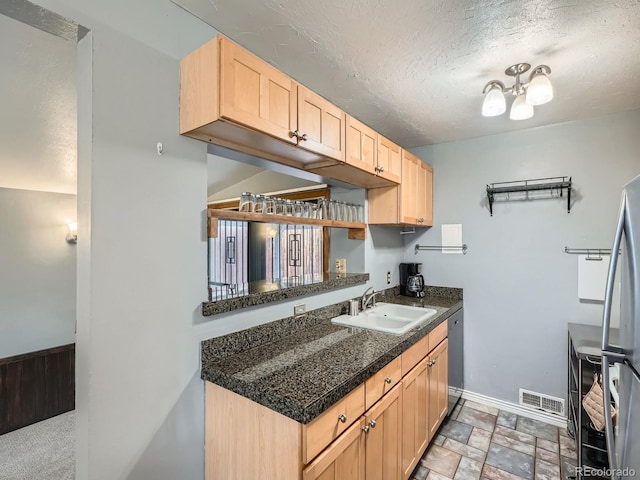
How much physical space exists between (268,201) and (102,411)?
1.16 metres

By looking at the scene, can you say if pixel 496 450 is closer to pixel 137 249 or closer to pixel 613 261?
pixel 613 261

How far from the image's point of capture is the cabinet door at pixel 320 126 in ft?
4.93

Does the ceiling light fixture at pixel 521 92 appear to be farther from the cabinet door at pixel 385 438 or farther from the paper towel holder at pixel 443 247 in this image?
the cabinet door at pixel 385 438

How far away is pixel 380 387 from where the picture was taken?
4.86 ft

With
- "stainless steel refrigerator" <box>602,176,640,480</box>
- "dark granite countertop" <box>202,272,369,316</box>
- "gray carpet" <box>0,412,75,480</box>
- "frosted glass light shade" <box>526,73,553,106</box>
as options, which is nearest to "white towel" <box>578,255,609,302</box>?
"frosted glass light shade" <box>526,73,553,106</box>

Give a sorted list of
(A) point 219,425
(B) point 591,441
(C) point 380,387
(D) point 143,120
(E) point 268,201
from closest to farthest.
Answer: (D) point 143,120
(A) point 219,425
(C) point 380,387
(E) point 268,201
(B) point 591,441

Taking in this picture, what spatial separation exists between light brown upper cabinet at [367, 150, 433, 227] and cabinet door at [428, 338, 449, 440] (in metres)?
1.05

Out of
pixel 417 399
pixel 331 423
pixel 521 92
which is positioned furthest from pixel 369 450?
pixel 521 92

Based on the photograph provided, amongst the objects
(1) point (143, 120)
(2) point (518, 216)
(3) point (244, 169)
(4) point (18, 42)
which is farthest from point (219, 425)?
(2) point (518, 216)

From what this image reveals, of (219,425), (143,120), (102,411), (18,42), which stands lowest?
(219,425)

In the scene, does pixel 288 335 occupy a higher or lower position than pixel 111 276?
lower

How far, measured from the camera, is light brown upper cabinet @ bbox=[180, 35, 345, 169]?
3.84ft

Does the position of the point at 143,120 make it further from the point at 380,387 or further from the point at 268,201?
the point at 380,387

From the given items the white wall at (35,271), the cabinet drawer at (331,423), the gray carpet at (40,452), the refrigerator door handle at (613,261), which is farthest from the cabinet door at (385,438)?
the white wall at (35,271)
